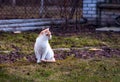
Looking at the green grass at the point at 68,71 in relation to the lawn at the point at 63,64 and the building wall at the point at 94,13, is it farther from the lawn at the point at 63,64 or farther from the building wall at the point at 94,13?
the building wall at the point at 94,13

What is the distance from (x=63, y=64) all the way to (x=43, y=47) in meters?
0.49

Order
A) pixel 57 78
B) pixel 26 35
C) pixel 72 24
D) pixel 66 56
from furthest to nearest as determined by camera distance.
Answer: pixel 72 24
pixel 26 35
pixel 66 56
pixel 57 78

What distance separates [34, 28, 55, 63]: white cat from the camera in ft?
25.4

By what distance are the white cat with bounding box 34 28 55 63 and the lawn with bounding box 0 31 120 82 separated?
0.14 metres

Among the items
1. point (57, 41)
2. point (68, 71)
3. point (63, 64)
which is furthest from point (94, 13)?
point (68, 71)

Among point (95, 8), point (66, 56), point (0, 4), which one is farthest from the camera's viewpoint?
point (0, 4)

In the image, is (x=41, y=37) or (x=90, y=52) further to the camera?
(x=90, y=52)

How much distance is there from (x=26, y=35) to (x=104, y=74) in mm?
4920

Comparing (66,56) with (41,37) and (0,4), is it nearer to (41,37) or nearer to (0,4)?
(41,37)

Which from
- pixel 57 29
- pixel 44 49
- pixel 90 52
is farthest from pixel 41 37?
pixel 57 29

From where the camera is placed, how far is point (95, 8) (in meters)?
15.1

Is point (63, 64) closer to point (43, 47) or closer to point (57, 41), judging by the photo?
point (43, 47)

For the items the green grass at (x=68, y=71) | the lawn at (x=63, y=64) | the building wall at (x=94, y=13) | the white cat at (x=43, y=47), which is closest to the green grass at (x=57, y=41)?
the lawn at (x=63, y=64)

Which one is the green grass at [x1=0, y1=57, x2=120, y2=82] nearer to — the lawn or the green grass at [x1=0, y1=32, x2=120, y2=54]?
the lawn
